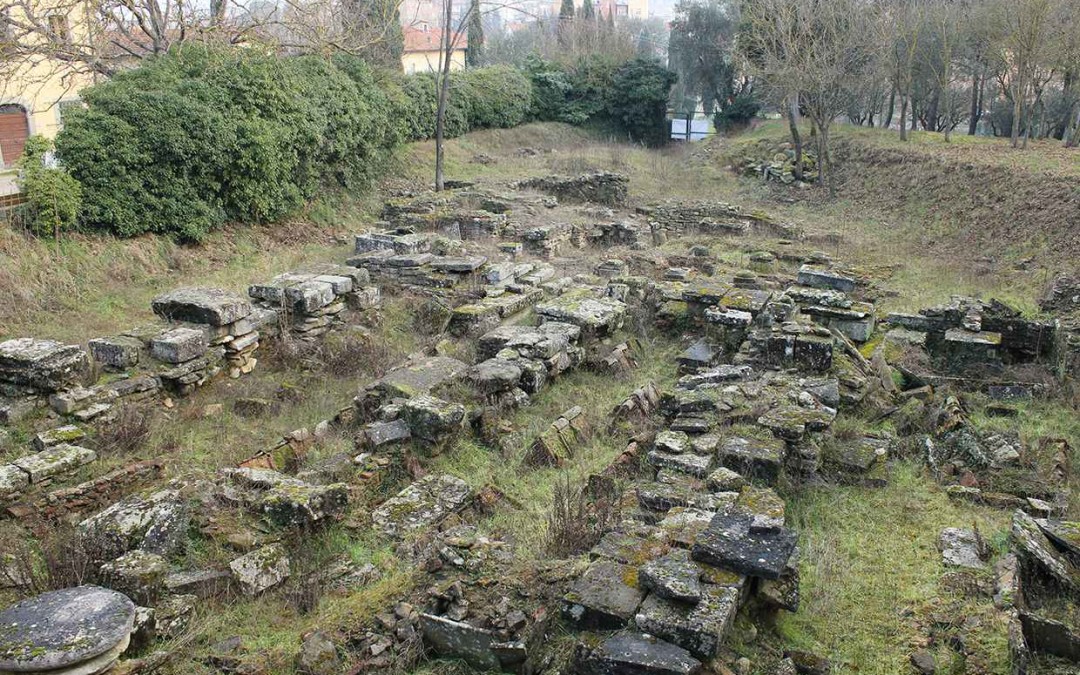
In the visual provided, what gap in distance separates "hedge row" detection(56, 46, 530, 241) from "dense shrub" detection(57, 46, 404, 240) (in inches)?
0.8

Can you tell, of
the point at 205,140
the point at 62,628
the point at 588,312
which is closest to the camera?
the point at 62,628

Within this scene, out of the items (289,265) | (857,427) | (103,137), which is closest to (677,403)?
(857,427)

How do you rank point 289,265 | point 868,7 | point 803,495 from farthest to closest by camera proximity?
point 868,7
point 289,265
point 803,495

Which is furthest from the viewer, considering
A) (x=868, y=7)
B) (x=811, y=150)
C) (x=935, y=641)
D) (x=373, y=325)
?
(x=811, y=150)

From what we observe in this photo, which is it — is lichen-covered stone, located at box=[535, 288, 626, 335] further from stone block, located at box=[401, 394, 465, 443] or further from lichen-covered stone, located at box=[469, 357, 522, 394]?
stone block, located at box=[401, 394, 465, 443]

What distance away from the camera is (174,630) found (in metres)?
4.63

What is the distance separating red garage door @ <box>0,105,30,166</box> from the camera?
25703mm

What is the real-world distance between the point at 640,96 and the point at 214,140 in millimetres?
24888

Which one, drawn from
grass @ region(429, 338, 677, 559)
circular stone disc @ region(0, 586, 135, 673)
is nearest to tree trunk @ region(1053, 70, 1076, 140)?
grass @ region(429, 338, 677, 559)

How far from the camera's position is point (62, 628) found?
4.03 metres

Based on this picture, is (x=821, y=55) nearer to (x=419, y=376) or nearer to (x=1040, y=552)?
(x=419, y=376)

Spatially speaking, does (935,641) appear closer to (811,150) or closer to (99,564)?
(99,564)

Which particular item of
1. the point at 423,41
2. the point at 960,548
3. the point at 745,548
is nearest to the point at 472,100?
the point at 423,41

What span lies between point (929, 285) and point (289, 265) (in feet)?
38.0
